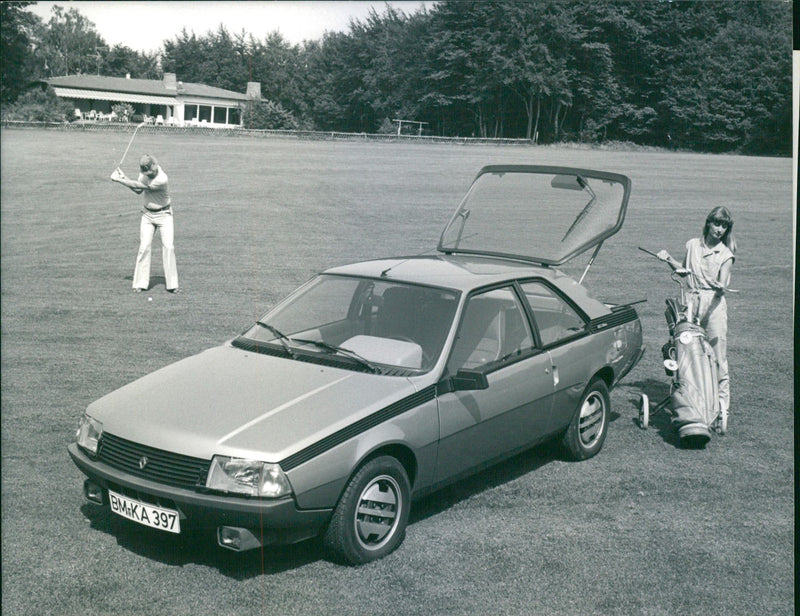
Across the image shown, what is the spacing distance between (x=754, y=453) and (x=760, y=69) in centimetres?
4030

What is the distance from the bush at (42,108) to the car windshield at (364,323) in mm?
10423

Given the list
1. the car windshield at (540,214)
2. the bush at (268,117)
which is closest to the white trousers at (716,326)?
the car windshield at (540,214)

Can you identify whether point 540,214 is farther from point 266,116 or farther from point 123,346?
point 266,116

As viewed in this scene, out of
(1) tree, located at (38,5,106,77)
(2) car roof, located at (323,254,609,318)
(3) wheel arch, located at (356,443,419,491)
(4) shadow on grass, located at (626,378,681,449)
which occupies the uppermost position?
(1) tree, located at (38,5,106,77)

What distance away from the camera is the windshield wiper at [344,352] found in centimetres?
516

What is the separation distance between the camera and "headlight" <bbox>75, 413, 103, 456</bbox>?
189 inches

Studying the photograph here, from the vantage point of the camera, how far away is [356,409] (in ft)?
15.3

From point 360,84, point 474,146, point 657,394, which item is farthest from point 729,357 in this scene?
point 474,146

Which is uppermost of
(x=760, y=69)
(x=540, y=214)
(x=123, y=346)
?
(x=760, y=69)

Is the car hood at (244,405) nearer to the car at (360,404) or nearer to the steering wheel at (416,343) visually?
the car at (360,404)

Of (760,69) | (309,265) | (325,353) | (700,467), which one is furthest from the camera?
(760,69)

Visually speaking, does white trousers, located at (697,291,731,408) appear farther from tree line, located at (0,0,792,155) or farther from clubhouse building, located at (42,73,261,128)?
clubhouse building, located at (42,73,261,128)

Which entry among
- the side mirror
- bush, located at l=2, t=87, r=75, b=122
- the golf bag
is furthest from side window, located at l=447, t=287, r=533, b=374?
bush, located at l=2, t=87, r=75, b=122

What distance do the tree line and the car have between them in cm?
315
